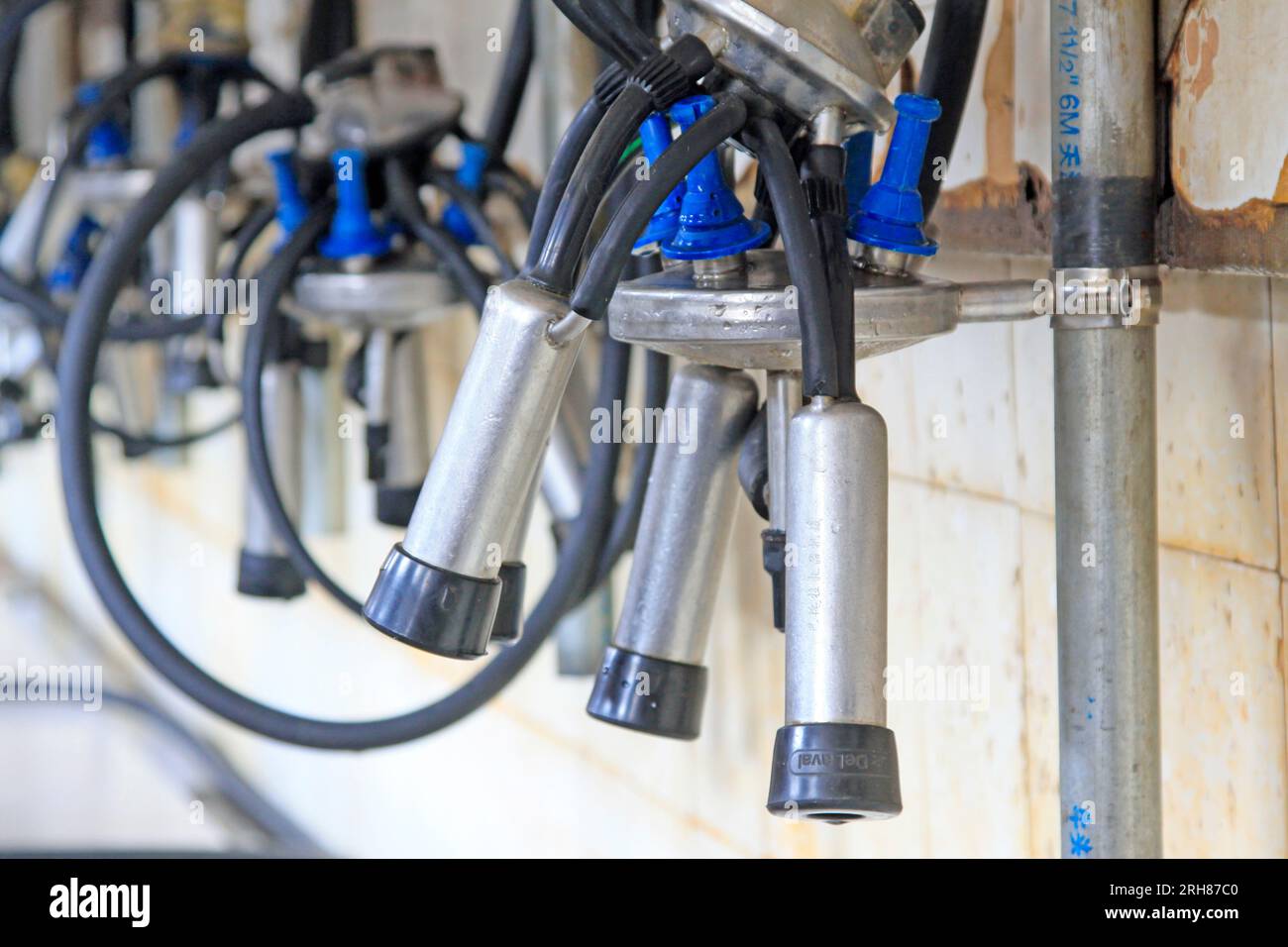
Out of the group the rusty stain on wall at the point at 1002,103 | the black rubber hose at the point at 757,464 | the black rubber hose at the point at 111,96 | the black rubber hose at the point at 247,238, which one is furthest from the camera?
the black rubber hose at the point at 111,96

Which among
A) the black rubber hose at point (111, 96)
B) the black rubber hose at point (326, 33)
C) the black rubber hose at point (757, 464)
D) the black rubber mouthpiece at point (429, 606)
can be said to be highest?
the black rubber hose at point (326, 33)

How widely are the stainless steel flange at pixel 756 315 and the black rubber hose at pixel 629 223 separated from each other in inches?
1.6

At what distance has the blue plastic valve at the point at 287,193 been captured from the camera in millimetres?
768

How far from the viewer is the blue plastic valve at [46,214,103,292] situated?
1.19 metres

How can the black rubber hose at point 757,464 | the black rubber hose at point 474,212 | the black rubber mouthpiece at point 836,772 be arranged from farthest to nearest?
1. the black rubber hose at point 474,212
2. the black rubber hose at point 757,464
3. the black rubber mouthpiece at point 836,772

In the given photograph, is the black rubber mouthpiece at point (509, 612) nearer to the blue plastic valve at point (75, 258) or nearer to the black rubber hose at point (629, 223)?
the black rubber hose at point (629, 223)

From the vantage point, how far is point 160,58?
1.03 m

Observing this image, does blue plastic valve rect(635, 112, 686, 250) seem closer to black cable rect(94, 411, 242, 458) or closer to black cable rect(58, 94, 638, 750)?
black cable rect(58, 94, 638, 750)

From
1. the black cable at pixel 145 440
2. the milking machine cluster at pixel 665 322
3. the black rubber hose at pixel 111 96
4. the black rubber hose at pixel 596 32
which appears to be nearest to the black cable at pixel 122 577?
the milking machine cluster at pixel 665 322

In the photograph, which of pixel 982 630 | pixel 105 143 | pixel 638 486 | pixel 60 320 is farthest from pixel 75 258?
pixel 982 630

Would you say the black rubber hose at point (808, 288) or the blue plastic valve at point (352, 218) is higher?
the blue plastic valve at point (352, 218)

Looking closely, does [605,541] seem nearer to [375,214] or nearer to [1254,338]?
[375,214]

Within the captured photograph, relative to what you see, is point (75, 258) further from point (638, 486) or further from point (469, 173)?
point (638, 486)
